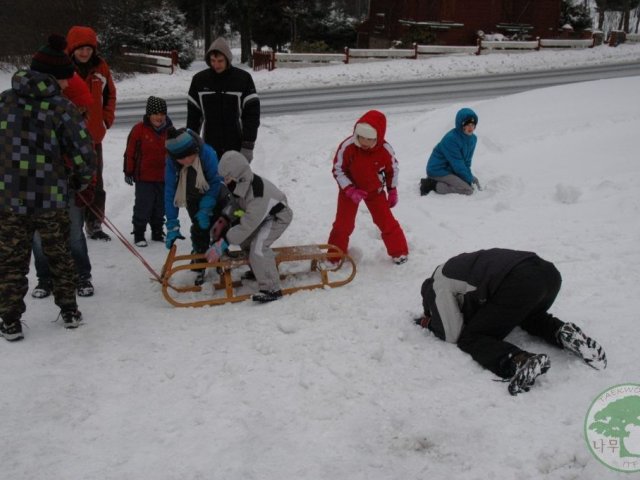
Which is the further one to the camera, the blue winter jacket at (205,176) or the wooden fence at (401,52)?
the wooden fence at (401,52)

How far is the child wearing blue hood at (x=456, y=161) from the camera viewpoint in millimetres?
7551

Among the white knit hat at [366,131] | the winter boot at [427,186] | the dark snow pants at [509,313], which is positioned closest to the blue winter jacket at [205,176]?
the white knit hat at [366,131]

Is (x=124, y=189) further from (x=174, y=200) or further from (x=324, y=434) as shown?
(x=324, y=434)

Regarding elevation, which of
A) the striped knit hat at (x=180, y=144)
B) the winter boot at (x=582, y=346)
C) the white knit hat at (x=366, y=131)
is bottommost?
the winter boot at (x=582, y=346)

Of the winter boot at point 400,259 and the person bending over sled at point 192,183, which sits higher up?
the person bending over sled at point 192,183

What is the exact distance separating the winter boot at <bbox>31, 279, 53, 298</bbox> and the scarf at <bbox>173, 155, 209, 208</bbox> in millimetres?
1311

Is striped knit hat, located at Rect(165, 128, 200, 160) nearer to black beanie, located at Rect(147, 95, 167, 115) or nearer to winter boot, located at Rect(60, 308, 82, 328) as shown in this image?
black beanie, located at Rect(147, 95, 167, 115)

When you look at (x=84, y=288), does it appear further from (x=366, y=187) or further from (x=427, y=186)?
(x=427, y=186)

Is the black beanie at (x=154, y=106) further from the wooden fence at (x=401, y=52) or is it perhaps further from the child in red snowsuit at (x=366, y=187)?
the wooden fence at (x=401, y=52)

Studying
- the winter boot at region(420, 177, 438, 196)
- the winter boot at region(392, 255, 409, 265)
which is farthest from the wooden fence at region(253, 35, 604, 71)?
the winter boot at region(392, 255, 409, 265)

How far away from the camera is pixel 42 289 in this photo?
496 centimetres

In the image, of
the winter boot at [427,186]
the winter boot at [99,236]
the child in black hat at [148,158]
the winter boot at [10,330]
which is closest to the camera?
the winter boot at [10,330]

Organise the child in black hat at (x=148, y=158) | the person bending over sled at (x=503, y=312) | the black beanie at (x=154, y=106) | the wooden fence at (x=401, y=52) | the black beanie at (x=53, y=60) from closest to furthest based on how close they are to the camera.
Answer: the person bending over sled at (x=503, y=312) < the black beanie at (x=53, y=60) < the black beanie at (x=154, y=106) < the child in black hat at (x=148, y=158) < the wooden fence at (x=401, y=52)

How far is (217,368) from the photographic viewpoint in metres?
3.96
